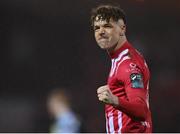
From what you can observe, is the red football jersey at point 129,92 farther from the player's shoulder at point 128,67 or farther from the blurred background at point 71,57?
the blurred background at point 71,57

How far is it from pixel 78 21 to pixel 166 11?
1.36 meters

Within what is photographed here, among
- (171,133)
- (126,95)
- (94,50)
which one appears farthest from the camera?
(94,50)

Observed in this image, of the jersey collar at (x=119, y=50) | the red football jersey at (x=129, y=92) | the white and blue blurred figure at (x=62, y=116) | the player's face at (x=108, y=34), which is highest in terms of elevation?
the player's face at (x=108, y=34)

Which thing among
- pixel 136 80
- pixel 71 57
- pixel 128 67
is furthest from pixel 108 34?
pixel 71 57

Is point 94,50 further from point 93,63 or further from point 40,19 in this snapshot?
point 40,19

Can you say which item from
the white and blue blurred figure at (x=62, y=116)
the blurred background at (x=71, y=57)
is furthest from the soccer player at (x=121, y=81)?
the blurred background at (x=71, y=57)

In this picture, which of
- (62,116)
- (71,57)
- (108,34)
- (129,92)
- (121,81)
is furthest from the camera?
(71,57)

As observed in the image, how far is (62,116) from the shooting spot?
675cm

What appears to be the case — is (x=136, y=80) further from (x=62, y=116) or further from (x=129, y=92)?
(x=62, y=116)

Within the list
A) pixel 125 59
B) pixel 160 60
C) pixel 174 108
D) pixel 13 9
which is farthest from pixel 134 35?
pixel 125 59

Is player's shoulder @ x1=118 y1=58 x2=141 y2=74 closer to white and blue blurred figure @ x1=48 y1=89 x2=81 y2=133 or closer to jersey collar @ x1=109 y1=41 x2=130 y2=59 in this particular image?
jersey collar @ x1=109 y1=41 x2=130 y2=59

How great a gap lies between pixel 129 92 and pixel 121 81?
5.9 inches

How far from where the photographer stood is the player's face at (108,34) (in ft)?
11.1

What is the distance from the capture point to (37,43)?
27.2 feet
